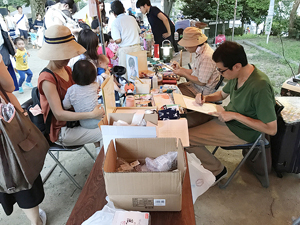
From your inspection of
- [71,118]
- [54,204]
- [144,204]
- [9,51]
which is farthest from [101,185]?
[9,51]

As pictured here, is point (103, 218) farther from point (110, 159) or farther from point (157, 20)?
point (157, 20)

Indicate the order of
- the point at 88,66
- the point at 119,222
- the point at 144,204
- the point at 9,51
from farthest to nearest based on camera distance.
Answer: the point at 9,51 → the point at 88,66 → the point at 144,204 → the point at 119,222

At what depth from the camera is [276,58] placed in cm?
452

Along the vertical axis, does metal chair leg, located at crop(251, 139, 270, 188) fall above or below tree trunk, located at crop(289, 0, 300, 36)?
below

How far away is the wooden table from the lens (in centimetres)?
94

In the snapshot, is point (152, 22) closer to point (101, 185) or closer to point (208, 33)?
point (208, 33)

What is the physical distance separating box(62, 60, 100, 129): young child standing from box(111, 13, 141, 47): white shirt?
90.1 inches

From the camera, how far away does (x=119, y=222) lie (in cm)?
79

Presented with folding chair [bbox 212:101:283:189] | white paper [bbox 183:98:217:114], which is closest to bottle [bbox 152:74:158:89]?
white paper [bbox 183:98:217:114]

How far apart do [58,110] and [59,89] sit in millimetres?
200

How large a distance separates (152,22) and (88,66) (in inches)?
138

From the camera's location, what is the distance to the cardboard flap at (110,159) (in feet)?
3.19

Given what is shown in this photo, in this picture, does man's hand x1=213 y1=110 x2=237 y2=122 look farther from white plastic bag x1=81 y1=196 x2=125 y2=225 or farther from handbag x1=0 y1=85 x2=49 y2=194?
handbag x1=0 y1=85 x2=49 y2=194

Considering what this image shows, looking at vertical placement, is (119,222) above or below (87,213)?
above
